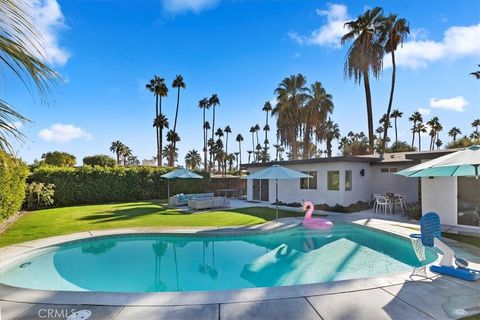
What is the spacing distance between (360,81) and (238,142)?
46129mm

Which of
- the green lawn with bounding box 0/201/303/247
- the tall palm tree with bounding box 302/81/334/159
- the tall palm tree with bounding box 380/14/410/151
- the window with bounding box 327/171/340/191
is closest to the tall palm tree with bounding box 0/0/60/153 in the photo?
the green lawn with bounding box 0/201/303/247

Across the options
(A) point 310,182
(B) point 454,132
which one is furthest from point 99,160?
(B) point 454,132

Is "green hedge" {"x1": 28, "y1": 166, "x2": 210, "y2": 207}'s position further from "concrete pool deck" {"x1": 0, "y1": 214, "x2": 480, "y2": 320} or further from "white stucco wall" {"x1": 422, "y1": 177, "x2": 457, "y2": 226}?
"white stucco wall" {"x1": 422, "y1": 177, "x2": 457, "y2": 226}

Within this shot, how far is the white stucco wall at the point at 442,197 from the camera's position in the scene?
11.4m

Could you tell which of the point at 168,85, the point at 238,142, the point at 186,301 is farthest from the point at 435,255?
the point at 238,142

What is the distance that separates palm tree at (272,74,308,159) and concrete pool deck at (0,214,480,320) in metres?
25.7

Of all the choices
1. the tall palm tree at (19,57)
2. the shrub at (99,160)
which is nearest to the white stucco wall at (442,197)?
the tall palm tree at (19,57)

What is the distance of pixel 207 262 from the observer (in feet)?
27.1

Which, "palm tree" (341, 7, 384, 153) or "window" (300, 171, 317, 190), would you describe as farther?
"palm tree" (341, 7, 384, 153)

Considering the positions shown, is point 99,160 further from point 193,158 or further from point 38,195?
point 193,158

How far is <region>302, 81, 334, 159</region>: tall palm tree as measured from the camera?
29547 millimetres

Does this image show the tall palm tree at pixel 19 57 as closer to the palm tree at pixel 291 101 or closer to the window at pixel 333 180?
the window at pixel 333 180

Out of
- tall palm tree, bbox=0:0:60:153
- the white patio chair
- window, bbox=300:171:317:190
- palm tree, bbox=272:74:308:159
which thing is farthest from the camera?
palm tree, bbox=272:74:308:159

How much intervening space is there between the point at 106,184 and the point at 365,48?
23.0 metres
